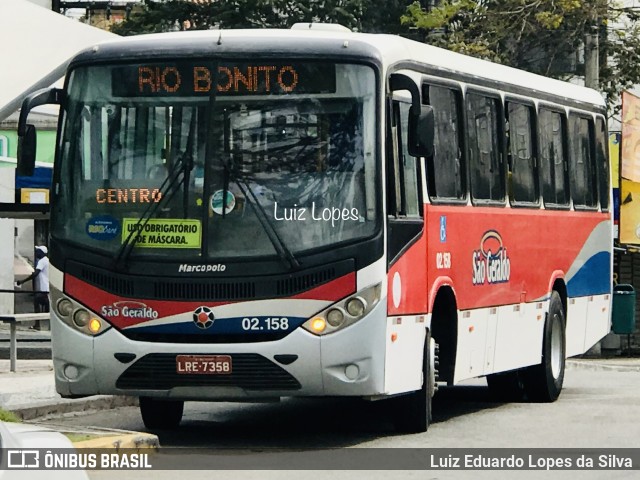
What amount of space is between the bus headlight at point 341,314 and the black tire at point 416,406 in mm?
1494

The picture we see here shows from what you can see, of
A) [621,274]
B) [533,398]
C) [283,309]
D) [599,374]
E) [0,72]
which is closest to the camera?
[283,309]

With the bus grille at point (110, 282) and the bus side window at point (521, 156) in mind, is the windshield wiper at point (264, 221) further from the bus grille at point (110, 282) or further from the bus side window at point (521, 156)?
the bus side window at point (521, 156)

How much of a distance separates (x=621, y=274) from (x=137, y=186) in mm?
22443

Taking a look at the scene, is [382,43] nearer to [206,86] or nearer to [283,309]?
[206,86]

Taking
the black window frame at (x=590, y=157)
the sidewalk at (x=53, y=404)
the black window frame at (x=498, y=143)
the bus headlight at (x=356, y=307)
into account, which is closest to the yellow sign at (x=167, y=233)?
the bus headlight at (x=356, y=307)

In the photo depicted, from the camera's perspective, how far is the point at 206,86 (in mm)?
13656

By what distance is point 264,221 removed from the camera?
13305 millimetres

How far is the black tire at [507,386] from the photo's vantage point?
18906mm

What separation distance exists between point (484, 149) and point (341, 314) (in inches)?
158

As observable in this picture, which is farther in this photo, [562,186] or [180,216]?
[562,186]

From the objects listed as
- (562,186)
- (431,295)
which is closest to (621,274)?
(562,186)

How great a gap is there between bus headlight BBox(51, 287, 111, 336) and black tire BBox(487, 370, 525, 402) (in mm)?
6402

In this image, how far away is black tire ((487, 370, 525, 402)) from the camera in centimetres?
1891

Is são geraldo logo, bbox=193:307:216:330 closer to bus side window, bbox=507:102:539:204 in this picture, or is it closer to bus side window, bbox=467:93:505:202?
bus side window, bbox=467:93:505:202
